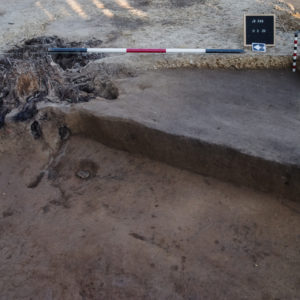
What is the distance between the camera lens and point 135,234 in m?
3.18

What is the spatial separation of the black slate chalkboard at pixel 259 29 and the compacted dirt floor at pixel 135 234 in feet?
8.09

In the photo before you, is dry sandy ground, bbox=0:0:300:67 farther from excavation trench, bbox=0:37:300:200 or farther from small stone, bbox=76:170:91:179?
small stone, bbox=76:170:91:179

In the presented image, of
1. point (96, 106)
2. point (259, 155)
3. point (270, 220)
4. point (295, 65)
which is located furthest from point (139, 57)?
point (270, 220)

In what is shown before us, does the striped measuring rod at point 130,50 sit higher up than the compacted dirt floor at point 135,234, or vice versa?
the striped measuring rod at point 130,50

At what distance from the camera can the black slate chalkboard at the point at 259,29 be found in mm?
5020

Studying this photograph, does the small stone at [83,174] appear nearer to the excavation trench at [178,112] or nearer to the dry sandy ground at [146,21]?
the excavation trench at [178,112]

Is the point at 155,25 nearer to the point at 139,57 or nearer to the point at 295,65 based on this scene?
the point at 139,57

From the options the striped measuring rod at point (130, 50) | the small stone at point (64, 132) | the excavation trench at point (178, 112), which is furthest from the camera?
the striped measuring rod at point (130, 50)

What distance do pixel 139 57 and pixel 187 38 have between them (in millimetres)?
964

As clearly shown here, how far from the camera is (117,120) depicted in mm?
3744

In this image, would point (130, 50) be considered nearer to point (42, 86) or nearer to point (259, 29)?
point (42, 86)

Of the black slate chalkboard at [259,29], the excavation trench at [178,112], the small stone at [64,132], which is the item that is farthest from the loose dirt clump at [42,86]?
the black slate chalkboard at [259,29]

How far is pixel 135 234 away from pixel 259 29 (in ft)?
11.3

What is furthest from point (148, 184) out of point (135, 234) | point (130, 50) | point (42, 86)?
point (130, 50)
